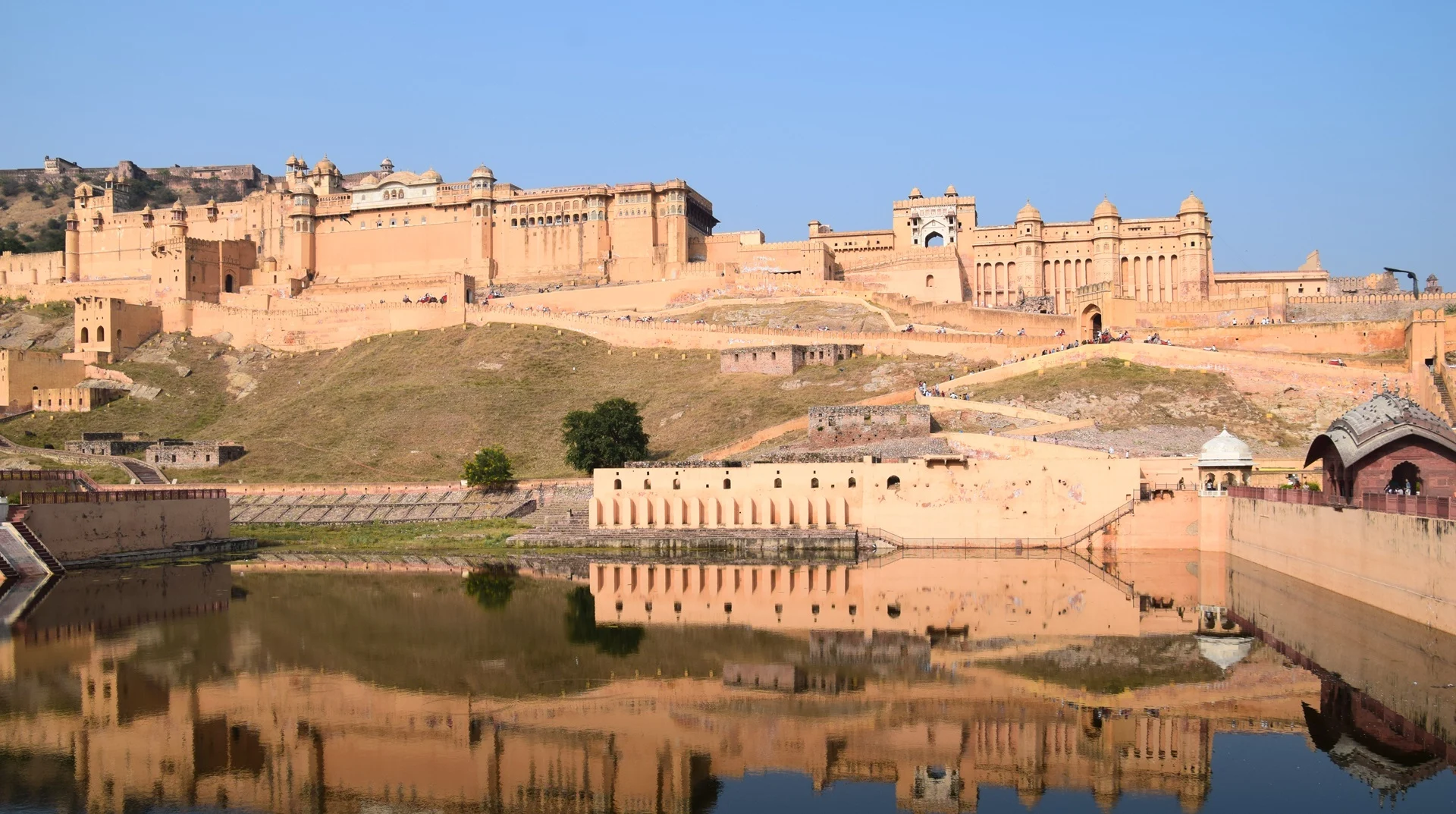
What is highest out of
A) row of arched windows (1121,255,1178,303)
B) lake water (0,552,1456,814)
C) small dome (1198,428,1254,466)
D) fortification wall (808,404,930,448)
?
row of arched windows (1121,255,1178,303)

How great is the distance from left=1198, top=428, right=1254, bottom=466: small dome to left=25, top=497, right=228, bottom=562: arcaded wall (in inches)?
1209

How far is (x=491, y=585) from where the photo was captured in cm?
3091

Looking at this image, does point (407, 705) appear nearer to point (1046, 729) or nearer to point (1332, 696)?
point (1046, 729)

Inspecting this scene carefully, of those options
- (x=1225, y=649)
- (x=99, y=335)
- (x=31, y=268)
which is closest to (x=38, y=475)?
(x=99, y=335)

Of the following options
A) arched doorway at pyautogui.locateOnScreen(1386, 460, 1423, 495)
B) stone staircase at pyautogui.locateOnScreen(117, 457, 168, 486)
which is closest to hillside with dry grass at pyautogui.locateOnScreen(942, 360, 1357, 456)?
arched doorway at pyautogui.locateOnScreen(1386, 460, 1423, 495)

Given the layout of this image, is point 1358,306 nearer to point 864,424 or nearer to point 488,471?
point 864,424

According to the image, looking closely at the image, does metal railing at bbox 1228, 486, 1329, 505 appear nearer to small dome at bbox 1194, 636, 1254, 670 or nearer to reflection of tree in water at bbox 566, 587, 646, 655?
small dome at bbox 1194, 636, 1254, 670

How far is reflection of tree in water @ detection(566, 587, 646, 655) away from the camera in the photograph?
22.6m

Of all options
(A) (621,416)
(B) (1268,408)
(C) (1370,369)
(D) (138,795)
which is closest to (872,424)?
(A) (621,416)

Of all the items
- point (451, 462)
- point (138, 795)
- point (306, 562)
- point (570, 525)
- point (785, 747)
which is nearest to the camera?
point (138, 795)

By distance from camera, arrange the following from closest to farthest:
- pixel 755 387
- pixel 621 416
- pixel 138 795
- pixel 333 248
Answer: pixel 138 795
pixel 621 416
pixel 755 387
pixel 333 248

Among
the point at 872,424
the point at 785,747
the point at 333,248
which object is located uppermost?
the point at 333,248

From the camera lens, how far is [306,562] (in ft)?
121

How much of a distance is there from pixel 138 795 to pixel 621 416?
30268mm
